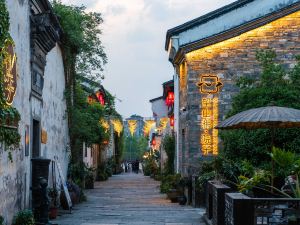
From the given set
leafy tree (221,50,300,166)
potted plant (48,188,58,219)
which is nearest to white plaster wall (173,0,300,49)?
leafy tree (221,50,300,166)

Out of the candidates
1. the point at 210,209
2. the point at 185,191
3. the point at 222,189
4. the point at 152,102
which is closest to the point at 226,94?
the point at 185,191

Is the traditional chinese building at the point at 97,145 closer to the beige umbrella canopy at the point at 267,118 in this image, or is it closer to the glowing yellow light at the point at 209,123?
the glowing yellow light at the point at 209,123

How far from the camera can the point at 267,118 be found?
12391mm

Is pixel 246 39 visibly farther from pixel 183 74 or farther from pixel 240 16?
pixel 183 74

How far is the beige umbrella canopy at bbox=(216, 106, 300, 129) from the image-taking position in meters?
12.4

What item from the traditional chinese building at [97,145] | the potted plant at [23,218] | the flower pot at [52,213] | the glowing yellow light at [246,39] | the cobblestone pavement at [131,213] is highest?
the glowing yellow light at [246,39]

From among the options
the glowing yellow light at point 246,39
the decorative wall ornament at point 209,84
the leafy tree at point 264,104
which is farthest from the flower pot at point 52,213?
the glowing yellow light at point 246,39

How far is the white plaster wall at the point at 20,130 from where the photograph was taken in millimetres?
10797

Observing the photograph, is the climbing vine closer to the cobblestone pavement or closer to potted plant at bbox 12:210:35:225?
potted plant at bbox 12:210:35:225

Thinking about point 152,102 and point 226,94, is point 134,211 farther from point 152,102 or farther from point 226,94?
point 152,102

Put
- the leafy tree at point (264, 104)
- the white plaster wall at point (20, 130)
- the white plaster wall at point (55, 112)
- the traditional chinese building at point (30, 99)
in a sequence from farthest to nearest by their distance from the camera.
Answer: the white plaster wall at point (55, 112), the leafy tree at point (264, 104), the traditional chinese building at point (30, 99), the white plaster wall at point (20, 130)

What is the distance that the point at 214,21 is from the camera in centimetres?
2077

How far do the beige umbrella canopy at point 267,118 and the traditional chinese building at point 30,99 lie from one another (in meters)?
4.56

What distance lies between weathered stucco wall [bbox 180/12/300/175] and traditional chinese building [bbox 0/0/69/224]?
493 cm
